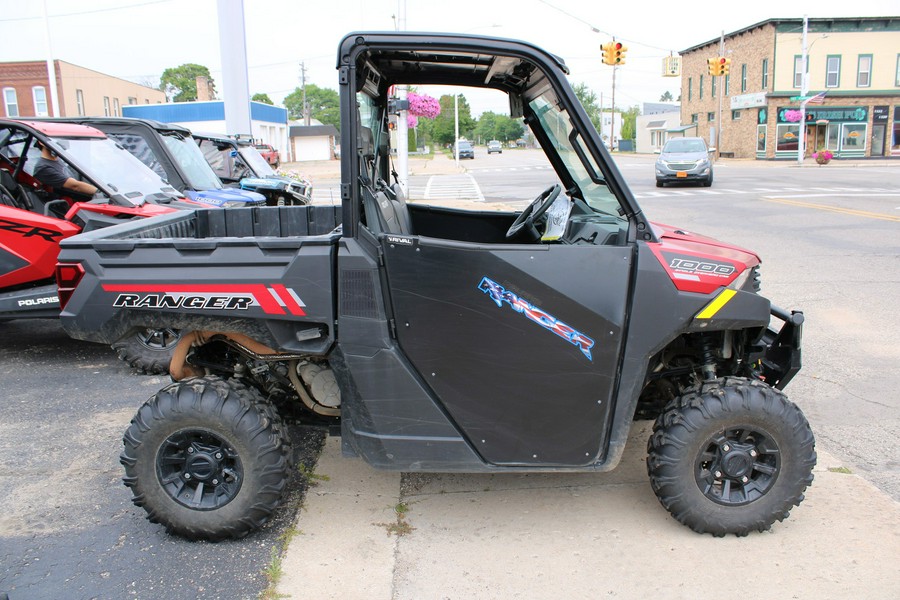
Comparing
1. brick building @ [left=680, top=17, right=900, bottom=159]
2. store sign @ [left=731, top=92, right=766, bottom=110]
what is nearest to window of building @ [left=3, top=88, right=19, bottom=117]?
store sign @ [left=731, top=92, right=766, bottom=110]

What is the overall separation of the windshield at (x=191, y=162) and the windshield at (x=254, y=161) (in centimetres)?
284

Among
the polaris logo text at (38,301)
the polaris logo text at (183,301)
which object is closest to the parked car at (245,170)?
the polaris logo text at (38,301)

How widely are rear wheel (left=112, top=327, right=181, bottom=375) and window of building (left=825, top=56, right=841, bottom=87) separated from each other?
50239mm

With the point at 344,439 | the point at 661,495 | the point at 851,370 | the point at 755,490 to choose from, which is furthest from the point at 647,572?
the point at 851,370

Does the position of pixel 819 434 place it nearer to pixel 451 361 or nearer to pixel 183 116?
pixel 451 361

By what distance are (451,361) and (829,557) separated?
1907 millimetres

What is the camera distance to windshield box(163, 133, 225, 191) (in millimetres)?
10062

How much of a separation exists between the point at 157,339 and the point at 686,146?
22.6 m

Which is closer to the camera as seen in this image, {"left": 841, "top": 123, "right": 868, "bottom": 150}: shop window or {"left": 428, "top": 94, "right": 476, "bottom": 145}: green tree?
{"left": 841, "top": 123, "right": 868, "bottom": 150}: shop window

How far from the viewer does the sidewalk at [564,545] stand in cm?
318

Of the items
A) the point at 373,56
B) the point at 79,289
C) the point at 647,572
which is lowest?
the point at 647,572

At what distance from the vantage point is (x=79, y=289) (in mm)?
3510

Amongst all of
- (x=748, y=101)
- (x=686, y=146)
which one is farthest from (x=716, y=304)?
(x=748, y=101)

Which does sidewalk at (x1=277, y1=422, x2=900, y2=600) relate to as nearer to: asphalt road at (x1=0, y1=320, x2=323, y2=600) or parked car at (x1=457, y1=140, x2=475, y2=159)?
asphalt road at (x1=0, y1=320, x2=323, y2=600)
